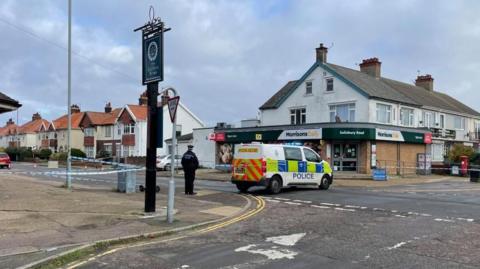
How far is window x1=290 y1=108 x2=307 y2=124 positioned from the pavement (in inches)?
964

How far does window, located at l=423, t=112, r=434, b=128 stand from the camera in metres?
42.5

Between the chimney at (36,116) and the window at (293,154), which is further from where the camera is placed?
the chimney at (36,116)

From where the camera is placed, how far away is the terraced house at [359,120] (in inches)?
1361

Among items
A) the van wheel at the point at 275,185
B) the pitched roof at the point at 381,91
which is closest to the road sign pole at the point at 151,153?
the van wheel at the point at 275,185

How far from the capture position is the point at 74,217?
11570mm

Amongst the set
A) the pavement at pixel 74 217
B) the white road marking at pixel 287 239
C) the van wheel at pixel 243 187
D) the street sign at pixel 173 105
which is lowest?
the white road marking at pixel 287 239

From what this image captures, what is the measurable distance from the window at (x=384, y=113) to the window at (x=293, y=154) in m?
18.8

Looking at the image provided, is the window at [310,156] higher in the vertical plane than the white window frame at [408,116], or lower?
lower

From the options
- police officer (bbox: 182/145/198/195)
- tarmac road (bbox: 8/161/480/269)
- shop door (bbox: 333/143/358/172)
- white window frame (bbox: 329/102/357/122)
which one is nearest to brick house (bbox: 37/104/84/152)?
white window frame (bbox: 329/102/357/122)

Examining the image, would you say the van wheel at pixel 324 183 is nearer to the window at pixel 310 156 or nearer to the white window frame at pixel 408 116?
the window at pixel 310 156

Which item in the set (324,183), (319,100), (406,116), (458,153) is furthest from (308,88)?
(324,183)

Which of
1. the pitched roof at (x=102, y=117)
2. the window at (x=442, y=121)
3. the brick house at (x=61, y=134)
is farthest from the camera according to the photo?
the brick house at (x=61, y=134)

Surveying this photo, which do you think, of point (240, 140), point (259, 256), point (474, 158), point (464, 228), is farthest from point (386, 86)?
point (259, 256)

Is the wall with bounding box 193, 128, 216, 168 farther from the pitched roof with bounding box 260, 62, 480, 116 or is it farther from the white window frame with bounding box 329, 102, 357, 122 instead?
the white window frame with bounding box 329, 102, 357, 122
